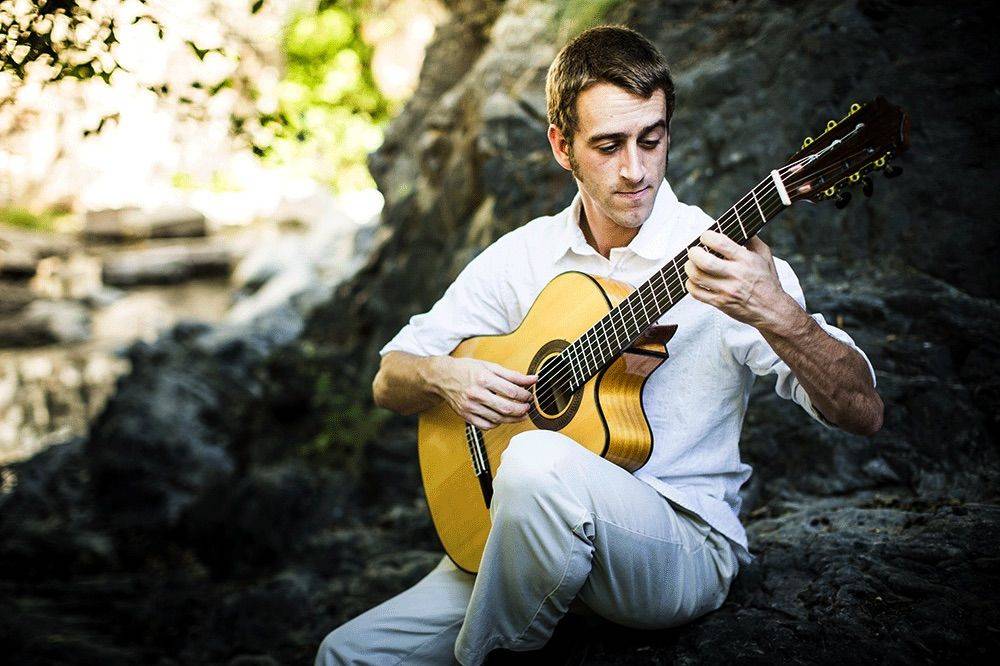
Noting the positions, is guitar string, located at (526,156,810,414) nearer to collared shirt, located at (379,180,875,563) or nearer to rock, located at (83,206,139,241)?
collared shirt, located at (379,180,875,563)

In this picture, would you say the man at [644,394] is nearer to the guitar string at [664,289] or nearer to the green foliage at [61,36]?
the guitar string at [664,289]

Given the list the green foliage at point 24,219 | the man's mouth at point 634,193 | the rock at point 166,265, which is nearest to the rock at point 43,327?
the rock at point 166,265

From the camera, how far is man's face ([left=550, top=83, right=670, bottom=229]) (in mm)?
2426

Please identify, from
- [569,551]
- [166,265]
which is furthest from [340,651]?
[166,265]

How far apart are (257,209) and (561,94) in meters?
13.0

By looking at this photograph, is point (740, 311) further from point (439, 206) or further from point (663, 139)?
point (439, 206)

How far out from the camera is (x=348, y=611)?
3656 mm

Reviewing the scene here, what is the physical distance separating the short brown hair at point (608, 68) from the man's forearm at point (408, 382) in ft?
2.81

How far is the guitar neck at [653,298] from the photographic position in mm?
1965

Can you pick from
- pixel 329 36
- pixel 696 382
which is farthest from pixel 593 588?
pixel 329 36

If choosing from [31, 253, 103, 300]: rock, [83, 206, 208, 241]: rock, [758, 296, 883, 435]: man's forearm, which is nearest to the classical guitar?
[758, 296, 883, 435]: man's forearm

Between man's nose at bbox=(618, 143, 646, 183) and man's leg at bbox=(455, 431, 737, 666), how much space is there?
0.79m

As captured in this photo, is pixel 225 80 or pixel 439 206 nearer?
pixel 225 80

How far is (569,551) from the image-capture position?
6.79ft
